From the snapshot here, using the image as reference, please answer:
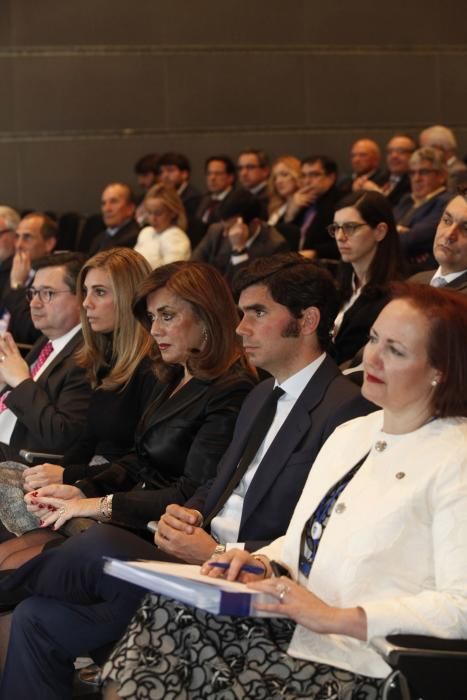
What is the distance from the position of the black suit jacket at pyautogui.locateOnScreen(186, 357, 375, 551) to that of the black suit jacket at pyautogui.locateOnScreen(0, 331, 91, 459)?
134 centimetres

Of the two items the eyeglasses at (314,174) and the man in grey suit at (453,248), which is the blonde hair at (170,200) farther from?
the man in grey suit at (453,248)

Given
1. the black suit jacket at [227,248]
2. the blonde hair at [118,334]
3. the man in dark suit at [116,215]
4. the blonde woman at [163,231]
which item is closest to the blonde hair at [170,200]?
the blonde woman at [163,231]

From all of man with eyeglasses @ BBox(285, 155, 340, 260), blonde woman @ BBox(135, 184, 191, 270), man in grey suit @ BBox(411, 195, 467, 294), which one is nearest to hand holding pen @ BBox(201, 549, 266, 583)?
man in grey suit @ BBox(411, 195, 467, 294)

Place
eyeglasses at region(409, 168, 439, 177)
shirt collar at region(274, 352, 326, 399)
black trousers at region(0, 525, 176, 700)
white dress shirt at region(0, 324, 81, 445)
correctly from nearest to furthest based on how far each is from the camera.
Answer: black trousers at region(0, 525, 176, 700) < shirt collar at region(274, 352, 326, 399) < white dress shirt at region(0, 324, 81, 445) < eyeglasses at region(409, 168, 439, 177)

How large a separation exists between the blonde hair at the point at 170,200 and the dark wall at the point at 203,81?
2.13 metres

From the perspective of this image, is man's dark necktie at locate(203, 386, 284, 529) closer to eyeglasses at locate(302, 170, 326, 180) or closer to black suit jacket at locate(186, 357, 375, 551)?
black suit jacket at locate(186, 357, 375, 551)

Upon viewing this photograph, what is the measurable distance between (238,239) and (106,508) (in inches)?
142

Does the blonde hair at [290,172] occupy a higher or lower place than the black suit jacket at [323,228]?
higher

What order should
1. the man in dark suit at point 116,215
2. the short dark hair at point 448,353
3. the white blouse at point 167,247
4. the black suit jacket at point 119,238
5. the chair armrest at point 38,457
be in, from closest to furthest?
the short dark hair at point 448,353 → the chair armrest at point 38,457 → the white blouse at point 167,247 → the black suit jacket at point 119,238 → the man in dark suit at point 116,215

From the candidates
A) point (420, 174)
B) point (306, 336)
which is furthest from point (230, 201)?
point (306, 336)

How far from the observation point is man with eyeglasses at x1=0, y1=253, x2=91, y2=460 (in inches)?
171

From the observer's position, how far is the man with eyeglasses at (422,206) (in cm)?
608

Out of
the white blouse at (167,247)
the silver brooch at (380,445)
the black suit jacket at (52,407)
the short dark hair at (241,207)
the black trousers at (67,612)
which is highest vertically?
the short dark hair at (241,207)

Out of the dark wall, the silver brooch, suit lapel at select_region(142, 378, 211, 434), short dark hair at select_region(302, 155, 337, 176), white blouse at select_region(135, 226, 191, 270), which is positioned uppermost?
the dark wall
